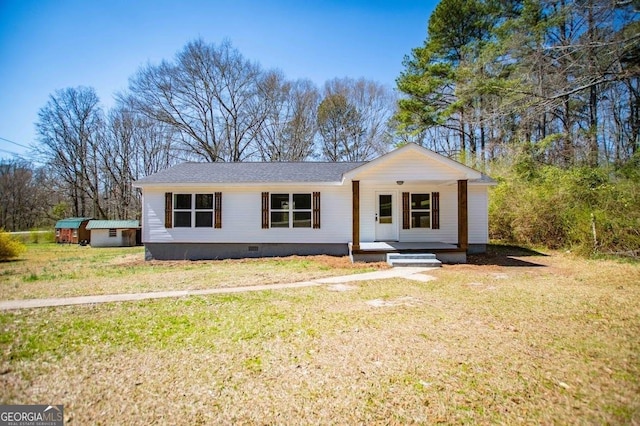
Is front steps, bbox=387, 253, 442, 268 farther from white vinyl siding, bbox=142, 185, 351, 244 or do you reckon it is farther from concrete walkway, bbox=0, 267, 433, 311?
white vinyl siding, bbox=142, 185, 351, 244

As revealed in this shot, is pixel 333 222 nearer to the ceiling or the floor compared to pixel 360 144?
nearer to the floor

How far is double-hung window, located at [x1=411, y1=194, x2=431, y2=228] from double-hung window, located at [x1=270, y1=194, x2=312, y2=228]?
165 inches

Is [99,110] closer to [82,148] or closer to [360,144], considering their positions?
[82,148]

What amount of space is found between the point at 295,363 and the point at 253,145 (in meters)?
25.3

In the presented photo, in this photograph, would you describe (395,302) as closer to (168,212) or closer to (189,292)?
(189,292)

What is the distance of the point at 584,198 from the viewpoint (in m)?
11.9

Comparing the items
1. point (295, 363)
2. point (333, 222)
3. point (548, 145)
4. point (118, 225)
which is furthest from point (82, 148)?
point (548, 145)

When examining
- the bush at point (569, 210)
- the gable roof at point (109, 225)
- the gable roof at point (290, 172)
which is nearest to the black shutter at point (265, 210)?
the gable roof at point (290, 172)

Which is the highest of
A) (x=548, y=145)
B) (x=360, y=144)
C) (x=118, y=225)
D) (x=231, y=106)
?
(x=231, y=106)

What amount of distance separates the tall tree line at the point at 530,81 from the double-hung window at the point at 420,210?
5.89m

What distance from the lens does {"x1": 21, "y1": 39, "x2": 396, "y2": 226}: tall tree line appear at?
24531mm

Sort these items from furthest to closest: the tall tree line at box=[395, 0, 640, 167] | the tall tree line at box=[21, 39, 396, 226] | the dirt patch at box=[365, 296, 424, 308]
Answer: the tall tree line at box=[21, 39, 396, 226] < the tall tree line at box=[395, 0, 640, 167] < the dirt patch at box=[365, 296, 424, 308]

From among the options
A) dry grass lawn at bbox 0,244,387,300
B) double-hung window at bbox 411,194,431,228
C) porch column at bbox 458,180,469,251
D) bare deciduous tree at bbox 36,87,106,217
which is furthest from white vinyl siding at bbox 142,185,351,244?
bare deciduous tree at bbox 36,87,106,217

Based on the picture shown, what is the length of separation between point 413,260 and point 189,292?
656 centimetres
